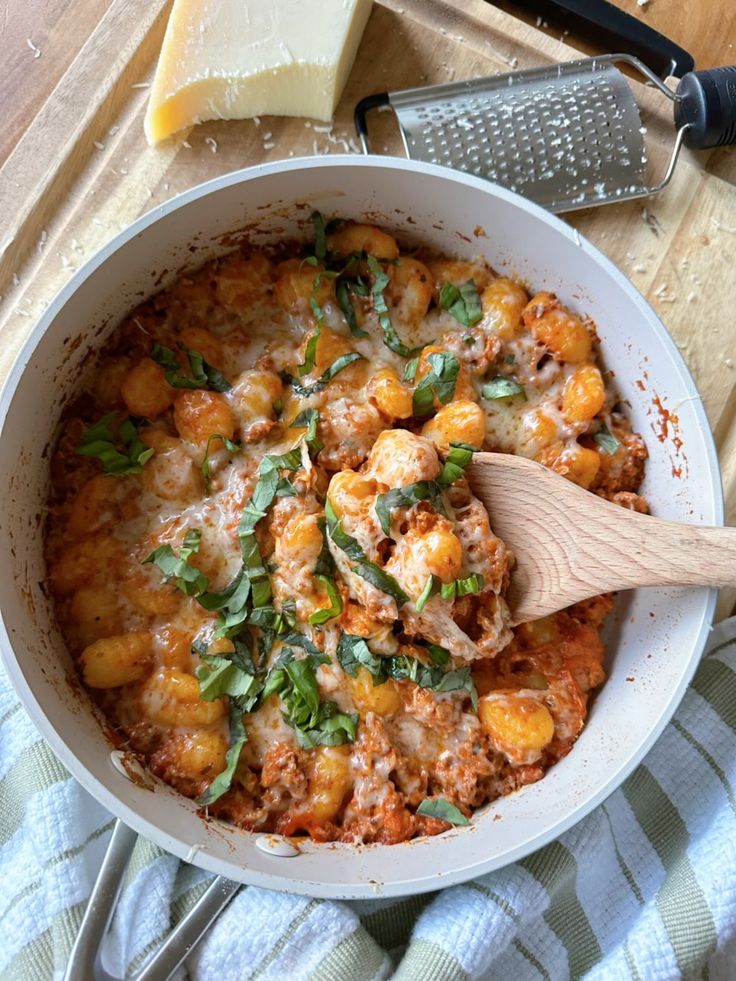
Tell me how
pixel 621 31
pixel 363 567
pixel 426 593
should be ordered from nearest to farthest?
pixel 426 593 → pixel 363 567 → pixel 621 31

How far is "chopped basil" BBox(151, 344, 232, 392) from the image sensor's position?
7.38ft

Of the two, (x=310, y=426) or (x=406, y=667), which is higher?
(x=310, y=426)

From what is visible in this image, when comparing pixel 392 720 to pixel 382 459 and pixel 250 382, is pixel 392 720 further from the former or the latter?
pixel 250 382

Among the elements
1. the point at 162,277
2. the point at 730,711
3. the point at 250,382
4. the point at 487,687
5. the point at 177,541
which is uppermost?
the point at 162,277

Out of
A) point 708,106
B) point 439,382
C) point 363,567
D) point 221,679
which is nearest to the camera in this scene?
point 363,567

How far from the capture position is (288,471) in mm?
2131

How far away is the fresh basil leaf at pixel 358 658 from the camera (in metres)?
2.06

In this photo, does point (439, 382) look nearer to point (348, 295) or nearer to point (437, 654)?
point (348, 295)

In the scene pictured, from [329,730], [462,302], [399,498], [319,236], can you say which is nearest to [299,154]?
[319,236]

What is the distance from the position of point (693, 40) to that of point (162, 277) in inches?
64.8

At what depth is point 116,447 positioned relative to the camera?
2248 mm

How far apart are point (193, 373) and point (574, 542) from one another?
101 cm

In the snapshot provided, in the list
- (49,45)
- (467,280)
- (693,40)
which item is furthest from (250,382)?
(693,40)

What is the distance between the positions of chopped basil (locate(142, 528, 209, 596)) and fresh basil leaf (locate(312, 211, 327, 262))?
798 millimetres
